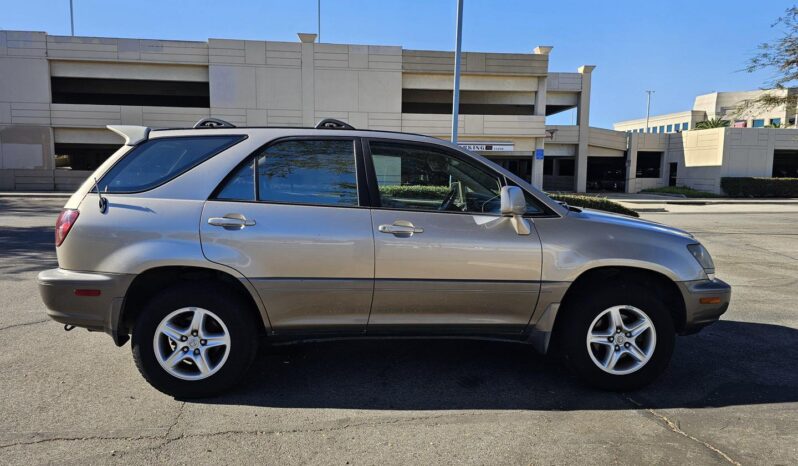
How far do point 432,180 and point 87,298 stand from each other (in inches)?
100.0

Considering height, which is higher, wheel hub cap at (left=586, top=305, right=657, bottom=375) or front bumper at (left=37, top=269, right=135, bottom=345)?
front bumper at (left=37, top=269, right=135, bottom=345)

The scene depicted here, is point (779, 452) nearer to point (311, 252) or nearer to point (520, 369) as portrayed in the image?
point (520, 369)

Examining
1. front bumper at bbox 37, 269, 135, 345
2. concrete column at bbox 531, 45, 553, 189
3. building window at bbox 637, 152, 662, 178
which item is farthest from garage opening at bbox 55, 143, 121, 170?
building window at bbox 637, 152, 662, 178

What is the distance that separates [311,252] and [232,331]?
2.52 ft

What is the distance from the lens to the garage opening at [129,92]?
34.4 m

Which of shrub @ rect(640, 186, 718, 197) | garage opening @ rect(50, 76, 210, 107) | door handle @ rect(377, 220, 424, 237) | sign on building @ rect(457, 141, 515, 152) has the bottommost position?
shrub @ rect(640, 186, 718, 197)

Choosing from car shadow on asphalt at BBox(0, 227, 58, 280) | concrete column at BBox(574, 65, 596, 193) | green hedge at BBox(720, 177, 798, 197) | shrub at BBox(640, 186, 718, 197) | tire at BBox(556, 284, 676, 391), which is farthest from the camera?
concrete column at BBox(574, 65, 596, 193)

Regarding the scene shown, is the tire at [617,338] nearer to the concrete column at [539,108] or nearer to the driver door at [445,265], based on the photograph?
the driver door at [445,265]

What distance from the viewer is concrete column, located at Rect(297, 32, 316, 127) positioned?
31719 mm

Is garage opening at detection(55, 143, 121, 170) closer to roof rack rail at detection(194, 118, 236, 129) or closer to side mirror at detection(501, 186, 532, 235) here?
roof rack rail at detection(194, 118, 236, 129)

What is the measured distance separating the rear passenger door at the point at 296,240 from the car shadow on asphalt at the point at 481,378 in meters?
0.53

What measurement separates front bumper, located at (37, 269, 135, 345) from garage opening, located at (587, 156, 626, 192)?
44.9 metres

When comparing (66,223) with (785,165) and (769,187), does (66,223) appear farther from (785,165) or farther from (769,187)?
(785,165)

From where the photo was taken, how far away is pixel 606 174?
48.1m
